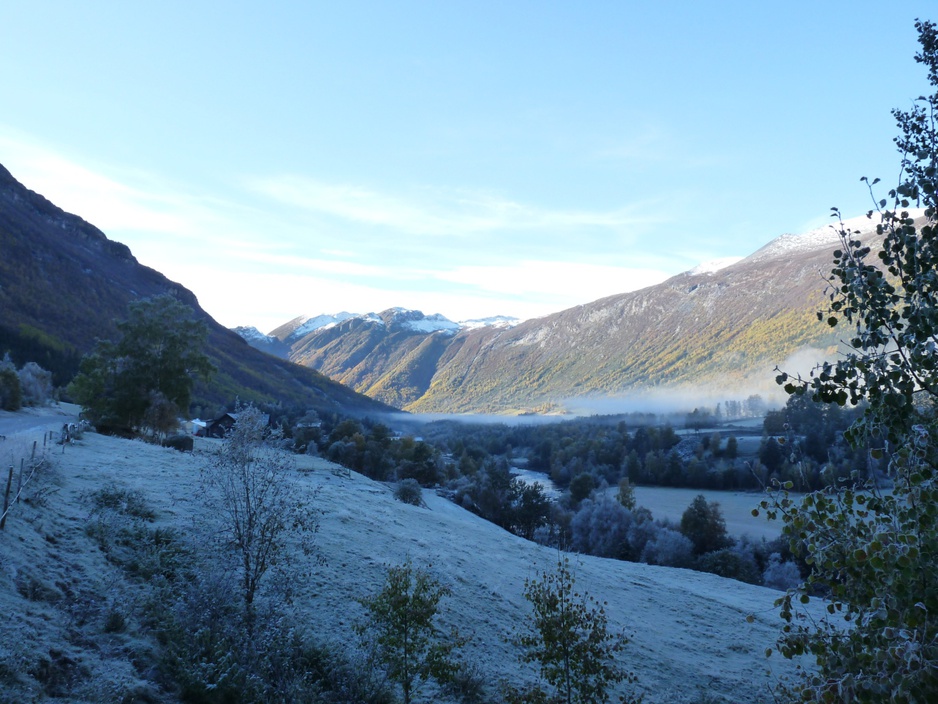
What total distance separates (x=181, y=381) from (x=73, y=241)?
18038cm

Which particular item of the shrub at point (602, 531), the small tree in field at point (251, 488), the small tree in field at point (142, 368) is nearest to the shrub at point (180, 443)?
the small tree in field at point (142, 368)

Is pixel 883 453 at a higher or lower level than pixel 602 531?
higher

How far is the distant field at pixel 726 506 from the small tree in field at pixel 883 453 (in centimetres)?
5115

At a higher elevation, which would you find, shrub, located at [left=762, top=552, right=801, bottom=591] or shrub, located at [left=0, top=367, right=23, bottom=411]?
shrub, located at [left=0, top=367, right=23, bottom=411]

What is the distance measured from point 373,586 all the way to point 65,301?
157 meters

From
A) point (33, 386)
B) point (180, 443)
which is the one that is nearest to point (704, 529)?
point (180, 443)

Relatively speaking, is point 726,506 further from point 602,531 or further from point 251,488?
point 251,488

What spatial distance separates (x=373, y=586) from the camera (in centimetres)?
1902

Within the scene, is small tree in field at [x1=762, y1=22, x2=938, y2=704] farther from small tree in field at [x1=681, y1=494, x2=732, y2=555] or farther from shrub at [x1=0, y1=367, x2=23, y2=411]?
shrub at [x1=0, y1=367, x2=23, y2=411]

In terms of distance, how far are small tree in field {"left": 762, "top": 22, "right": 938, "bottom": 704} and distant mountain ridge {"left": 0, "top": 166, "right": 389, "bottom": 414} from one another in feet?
333

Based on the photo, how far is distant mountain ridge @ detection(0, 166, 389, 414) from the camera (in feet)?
371

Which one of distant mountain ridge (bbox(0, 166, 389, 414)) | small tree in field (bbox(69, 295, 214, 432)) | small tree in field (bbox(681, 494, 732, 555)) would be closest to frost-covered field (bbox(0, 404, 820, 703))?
small tree in field (bbox(69, 295, 214, 432))

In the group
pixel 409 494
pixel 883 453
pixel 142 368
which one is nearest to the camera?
pixel 883 453

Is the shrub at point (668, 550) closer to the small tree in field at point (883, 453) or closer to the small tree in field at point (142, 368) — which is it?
the small tree in field at point (142, 368)
